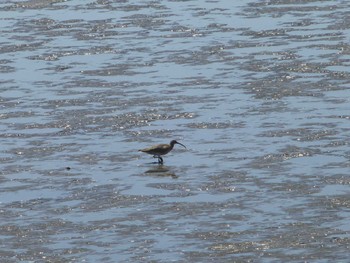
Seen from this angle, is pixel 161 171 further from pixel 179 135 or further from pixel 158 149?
pixel 179 135

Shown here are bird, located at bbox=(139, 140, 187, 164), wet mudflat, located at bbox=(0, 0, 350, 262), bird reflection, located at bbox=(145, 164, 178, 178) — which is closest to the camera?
wet mudflat, located at bbox=(0, 0, 350, 262)

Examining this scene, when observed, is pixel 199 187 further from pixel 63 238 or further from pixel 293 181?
pixel 63 238

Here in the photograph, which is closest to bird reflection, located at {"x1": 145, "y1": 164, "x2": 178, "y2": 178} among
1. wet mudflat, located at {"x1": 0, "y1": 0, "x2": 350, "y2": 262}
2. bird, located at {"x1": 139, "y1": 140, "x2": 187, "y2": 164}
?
wet mudflat, located at {"x1": 0, "y1": 0, "x2": 350, "y2": 262}

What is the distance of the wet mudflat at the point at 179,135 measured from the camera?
52.7 feet

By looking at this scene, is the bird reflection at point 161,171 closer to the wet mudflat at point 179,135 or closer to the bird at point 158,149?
the wet mudflat at point 179,135

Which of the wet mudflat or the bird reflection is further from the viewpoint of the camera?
the bird reflection

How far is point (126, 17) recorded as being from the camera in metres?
34.8

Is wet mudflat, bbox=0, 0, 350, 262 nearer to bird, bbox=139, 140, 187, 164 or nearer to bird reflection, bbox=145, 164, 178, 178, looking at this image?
bird reflection, bbox=145, 164, 178, 178

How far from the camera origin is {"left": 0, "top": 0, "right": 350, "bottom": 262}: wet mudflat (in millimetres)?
16078

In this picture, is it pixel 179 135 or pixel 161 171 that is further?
pixel 179 135

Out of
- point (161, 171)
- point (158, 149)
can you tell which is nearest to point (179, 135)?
point (158, 149)

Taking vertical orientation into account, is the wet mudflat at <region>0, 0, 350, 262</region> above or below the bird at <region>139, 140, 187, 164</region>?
below

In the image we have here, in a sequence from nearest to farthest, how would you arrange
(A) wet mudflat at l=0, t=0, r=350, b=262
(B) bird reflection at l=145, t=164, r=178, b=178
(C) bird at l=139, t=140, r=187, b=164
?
Result: (A) wet mudflat at l=0, t=0, r=350, b=262 → (B) bird reflection at l=145, t=164, r=178, b=178 → (C) bird at l=139, t=140, r=187, b=164

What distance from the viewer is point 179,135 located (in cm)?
2170
